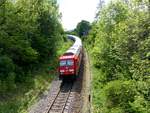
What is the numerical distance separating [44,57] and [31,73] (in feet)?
25.1

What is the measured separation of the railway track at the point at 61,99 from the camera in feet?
86.7

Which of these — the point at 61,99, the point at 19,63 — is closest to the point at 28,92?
the point at 61,99

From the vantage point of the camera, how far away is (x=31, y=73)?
122 ft

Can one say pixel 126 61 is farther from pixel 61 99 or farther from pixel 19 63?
pixel 19 63

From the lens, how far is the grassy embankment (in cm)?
2643

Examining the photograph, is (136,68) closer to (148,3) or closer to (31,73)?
(148,3)

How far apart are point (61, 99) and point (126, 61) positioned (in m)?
6.88

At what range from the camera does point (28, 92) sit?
30.9 metres

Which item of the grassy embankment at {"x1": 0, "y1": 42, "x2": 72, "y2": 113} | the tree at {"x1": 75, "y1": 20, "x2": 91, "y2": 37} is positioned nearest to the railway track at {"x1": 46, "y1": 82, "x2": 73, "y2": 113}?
the grassy embankment at {"x1": 0, "y1": 42, "x2": 72, "y2": 113}

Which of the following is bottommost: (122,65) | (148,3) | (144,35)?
(122,65)

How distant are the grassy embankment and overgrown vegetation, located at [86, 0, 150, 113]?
16.2 ft

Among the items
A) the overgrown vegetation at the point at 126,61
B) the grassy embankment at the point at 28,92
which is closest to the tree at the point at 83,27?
the grassy embankment at the point at 28,92

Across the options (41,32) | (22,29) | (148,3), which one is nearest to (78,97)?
(22,29)

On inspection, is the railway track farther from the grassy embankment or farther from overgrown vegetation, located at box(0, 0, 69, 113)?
overgrown vegetation, located at box(0, 0, 69, 113)
